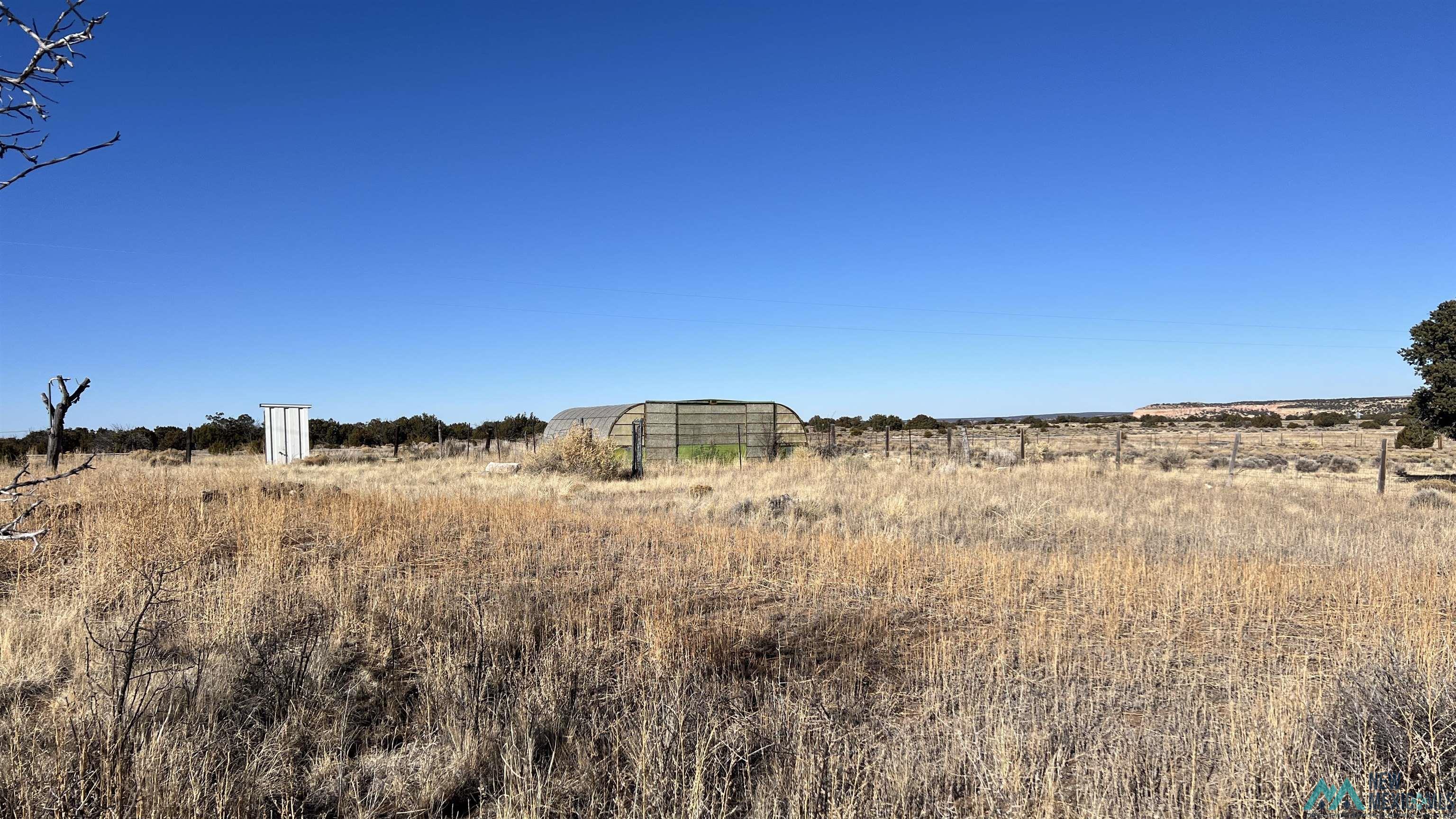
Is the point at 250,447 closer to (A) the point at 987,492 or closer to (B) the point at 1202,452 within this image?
(A) the point at 987,492

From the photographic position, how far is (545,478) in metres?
20.5

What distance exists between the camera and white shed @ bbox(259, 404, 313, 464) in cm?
2992

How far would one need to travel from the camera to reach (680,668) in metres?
4.91

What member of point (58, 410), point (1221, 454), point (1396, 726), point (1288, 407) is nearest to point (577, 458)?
point (58, 410)

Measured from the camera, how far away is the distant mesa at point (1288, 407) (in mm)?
106312

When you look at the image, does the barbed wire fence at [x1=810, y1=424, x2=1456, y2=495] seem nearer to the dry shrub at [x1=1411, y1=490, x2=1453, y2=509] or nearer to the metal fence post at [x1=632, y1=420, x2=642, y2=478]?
the dry shrub at [x1=1411, y1=490, x2=1453, y2=509]

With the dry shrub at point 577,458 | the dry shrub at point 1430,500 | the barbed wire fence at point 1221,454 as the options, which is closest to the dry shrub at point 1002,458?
the barbed wire fence at point 1221,454

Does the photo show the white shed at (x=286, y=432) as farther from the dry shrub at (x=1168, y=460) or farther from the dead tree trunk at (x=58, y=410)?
the dry shrub at (x=1168, y=460)

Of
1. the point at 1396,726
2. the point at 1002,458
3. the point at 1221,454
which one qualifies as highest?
the point at 1002,458

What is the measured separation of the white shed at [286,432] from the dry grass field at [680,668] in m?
21.6

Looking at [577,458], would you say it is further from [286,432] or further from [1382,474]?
[1382,474]

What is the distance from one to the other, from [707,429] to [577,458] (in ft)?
27.8

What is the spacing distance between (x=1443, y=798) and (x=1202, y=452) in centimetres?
3887

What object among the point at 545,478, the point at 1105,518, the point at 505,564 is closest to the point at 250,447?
the point at 545,478
